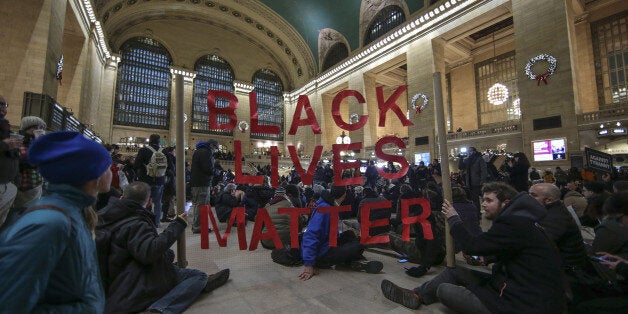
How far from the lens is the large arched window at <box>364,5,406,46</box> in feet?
58.7

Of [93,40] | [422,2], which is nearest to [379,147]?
[422,2]

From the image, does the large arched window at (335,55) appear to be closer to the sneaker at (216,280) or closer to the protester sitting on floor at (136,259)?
the sneaker at (216,280)

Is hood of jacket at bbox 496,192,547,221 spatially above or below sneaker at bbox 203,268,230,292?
above

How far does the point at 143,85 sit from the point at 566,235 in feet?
86.4

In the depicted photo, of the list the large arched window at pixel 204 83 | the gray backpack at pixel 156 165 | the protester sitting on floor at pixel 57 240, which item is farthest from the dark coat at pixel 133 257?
the large arched window at pixel 204 83

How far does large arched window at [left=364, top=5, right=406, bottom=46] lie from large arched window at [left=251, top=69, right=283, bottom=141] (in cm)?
1157

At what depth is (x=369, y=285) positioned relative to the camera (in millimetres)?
2543

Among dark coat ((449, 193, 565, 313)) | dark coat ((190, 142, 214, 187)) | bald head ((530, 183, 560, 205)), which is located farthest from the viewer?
dark coat ((190, 142, 214, 187))

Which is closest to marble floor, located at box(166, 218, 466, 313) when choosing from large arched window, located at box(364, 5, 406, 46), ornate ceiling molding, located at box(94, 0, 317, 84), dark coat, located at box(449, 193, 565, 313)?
dark coat, located at box(449, 193, 565, 313)

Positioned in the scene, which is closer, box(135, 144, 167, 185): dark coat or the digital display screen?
box(135, 144, 167, 185): dark coat

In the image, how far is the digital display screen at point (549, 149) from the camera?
10.5 m

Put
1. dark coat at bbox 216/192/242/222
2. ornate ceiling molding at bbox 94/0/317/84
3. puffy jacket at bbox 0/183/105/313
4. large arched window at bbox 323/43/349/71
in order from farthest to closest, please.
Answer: large arched window at bbox 323/43/349/71 < ornate ceiling molding at bbox 94/0/317/84 < dark coat at bbox 216/192/242/222 < puffy jacket at bbox 0/183/105/313

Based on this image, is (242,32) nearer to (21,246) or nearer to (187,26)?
(187,26)

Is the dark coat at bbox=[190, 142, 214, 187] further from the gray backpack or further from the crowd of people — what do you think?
the crowd of people
